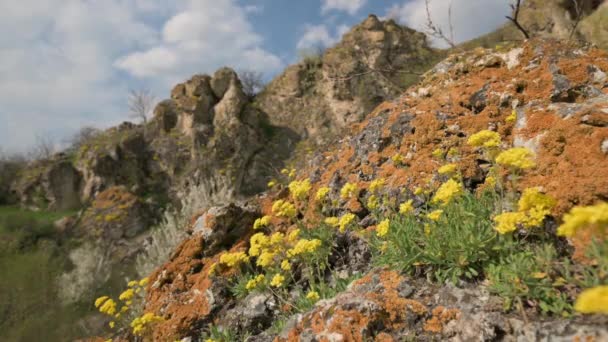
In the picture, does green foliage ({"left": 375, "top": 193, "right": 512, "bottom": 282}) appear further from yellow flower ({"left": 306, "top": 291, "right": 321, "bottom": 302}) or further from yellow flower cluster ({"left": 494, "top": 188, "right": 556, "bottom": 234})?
yellow flower ({"left": 306, "top": 291, "right": 321, "bottom": 302})

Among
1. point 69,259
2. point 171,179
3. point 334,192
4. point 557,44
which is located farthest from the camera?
point 171,179

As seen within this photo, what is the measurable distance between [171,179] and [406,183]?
19536mm

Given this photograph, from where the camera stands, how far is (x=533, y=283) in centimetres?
232

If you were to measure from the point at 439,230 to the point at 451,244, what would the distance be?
277mm

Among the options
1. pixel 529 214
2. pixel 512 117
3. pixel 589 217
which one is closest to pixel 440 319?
pixel 529 214

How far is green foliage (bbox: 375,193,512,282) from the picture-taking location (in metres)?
2.80

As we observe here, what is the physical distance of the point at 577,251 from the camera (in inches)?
96.3

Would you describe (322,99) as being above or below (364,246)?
above

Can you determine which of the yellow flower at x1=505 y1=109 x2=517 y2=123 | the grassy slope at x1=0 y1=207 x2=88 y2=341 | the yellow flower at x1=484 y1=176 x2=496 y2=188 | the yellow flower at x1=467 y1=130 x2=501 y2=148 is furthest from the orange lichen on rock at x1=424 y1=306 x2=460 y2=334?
the grassy slope at x1=0 y1=207 x2=88 y2=341

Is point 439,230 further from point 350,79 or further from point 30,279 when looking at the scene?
point 30,279

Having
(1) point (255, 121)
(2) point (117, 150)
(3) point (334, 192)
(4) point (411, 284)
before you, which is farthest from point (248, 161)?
(4) point (411, 284)

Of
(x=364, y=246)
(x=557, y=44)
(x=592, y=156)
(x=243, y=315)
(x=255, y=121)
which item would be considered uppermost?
(x=255, y=121)

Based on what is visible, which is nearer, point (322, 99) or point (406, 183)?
point (406, 183)

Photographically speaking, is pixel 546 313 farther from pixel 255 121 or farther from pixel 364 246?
pixel 255 121
